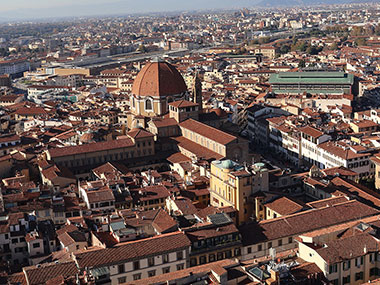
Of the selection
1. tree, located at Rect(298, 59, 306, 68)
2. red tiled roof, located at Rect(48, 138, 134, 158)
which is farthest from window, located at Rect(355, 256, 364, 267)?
tree, located at Rect(298, 59, 306, 68)

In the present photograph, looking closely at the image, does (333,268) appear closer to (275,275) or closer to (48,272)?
(275,275)

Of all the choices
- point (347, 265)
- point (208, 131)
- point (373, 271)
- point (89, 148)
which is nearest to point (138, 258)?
point (347, 265)

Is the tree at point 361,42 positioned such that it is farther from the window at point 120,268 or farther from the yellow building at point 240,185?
the window at point 120,268

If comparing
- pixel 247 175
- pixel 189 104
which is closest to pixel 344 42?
pixel 189 104

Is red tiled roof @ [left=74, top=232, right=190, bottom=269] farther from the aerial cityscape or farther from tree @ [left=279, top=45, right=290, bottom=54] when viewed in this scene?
tree @ [left=279, top=45, right=290, bottom=54]

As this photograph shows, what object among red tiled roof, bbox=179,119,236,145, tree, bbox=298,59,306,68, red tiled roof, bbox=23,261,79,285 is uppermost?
red tiled roof, bbox=179,119,236,145

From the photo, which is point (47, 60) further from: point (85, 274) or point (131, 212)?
point (85, 274)
